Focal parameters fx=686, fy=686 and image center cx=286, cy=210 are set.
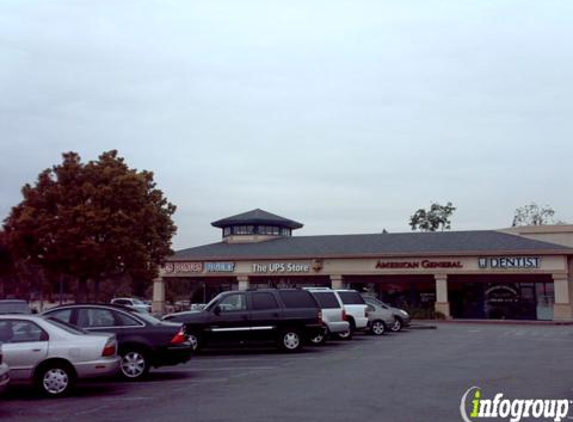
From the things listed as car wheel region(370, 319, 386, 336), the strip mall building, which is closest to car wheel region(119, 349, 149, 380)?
car wheel region(370, 319, 386, 336)

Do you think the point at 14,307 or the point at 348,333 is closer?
the point at 14,307

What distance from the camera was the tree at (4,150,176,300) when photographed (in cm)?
2622

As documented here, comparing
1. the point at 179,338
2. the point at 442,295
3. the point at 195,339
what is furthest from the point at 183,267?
the point at 179,338

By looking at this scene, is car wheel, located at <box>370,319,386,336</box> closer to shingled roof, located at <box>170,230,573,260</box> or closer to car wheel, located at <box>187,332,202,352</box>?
car wheel, located at <box>187,332,202,352</box>

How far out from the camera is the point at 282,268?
1838 inches

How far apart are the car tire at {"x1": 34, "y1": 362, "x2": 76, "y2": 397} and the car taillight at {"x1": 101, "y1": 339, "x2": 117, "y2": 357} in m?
0.59

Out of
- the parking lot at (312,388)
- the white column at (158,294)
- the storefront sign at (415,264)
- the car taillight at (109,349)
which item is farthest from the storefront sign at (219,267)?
the car taillight at (109,349)

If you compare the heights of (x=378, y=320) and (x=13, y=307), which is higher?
(x=13, y=307)

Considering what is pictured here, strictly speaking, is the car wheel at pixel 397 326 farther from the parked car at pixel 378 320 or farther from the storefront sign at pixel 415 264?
the storefront sign at pixel 415 264

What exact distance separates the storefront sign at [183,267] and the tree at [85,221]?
19945 millimetres

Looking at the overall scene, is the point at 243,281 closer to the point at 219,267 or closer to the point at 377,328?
the point at 219,267

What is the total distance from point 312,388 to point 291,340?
730 cm

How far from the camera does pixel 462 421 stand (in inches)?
360

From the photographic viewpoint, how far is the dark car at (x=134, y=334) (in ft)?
45.4
